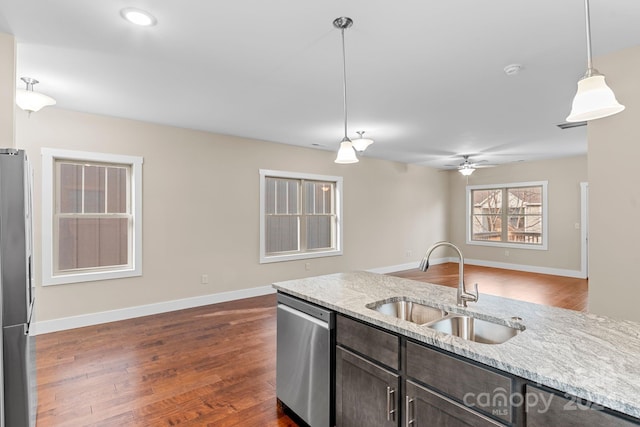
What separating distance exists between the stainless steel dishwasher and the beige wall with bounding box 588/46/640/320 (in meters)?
2.17

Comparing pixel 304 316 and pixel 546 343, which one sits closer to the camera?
pixel 546 343

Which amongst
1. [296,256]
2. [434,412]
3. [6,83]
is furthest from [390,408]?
[296,256]

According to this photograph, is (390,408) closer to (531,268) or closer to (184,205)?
(184,205)

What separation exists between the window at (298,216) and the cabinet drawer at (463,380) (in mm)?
4347

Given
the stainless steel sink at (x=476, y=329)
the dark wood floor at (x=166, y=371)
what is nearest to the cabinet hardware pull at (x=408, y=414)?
the stainless steel sink at (x=476, y=329)

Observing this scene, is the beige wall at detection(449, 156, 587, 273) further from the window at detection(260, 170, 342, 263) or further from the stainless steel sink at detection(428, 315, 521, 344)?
the stainless steel sink at detection(428, 315, 521, 344)

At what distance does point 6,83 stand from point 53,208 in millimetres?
2015

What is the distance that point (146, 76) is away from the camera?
10.0ft

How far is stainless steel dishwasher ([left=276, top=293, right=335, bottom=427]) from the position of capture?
2.01 m

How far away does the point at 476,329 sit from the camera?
72.0 inches

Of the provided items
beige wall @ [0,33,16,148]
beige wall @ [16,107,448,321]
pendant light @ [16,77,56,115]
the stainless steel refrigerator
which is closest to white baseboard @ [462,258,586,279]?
beige wall @ [16,107,448,321]

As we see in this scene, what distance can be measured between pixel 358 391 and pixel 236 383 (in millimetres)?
1377

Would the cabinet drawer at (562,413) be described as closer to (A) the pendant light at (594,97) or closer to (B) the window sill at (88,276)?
(A) the pendant light at (594,97)

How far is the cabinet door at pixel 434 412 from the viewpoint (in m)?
1.32
